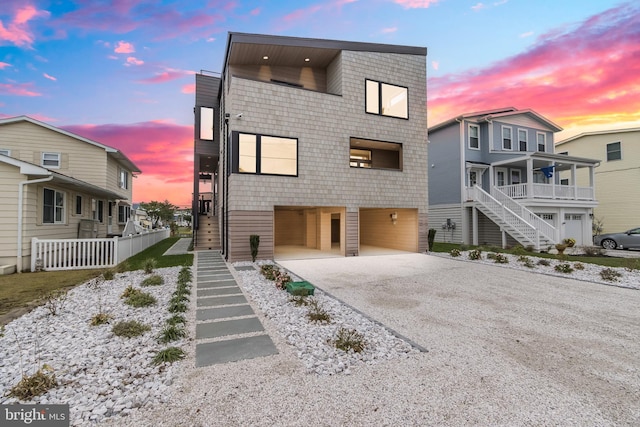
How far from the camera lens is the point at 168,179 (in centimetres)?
3064

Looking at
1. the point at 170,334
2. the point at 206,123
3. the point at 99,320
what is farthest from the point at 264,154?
the point at 170,334

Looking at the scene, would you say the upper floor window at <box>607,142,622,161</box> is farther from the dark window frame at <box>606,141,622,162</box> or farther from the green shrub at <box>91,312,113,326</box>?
the green shrub at <box>91,312,113,326</box>

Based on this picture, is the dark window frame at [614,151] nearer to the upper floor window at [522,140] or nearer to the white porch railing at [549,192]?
the white porch railing at [549,192]

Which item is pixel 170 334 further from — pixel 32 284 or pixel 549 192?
pixel 549 192

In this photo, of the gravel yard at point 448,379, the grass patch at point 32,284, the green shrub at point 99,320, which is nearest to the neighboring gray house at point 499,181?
the gravel yard at point 448,379

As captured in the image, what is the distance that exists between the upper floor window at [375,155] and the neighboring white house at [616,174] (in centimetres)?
1802

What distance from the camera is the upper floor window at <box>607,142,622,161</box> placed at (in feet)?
64.5

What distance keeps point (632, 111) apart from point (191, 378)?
1109 inches

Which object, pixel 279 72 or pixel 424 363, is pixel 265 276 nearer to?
pixel 424 363

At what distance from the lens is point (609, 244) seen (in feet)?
50.7

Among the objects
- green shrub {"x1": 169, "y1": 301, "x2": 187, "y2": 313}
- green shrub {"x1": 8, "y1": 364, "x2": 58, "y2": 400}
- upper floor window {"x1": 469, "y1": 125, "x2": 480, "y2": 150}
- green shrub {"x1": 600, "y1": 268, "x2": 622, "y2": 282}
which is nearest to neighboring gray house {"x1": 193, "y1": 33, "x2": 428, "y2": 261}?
green shrub {"x1": 169, "y1": 301, "x2": 187, "y2": 313}

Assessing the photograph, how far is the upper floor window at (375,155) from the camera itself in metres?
13.9

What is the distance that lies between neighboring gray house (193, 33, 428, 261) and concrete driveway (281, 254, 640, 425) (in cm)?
443

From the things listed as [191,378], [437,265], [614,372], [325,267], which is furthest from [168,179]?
[614,372]
